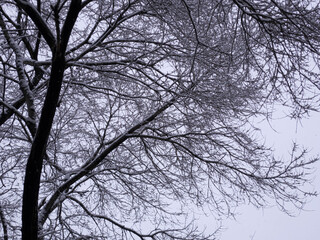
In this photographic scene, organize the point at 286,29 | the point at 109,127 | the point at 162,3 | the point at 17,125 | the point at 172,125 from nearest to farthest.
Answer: the point at 286,29
the point at 162,3
the point at 172,125
the point at 109,127
the point at 17,125

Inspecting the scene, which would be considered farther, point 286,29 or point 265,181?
point 265,181

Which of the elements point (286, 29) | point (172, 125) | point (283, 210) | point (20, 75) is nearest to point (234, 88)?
point (172, 125)

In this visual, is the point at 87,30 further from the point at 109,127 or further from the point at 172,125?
the point at 172,125

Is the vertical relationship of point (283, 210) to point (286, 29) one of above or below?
below

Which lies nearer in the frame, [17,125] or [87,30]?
[87,30]

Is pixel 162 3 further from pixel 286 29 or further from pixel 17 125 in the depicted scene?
pixel 17 125

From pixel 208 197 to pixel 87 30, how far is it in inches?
149

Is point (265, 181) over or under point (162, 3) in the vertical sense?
under

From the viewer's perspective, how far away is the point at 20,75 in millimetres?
6344

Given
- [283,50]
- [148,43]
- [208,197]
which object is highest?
[148,43]

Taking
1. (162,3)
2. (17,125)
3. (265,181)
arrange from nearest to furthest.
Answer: (162,3), (265,181), (17,125)

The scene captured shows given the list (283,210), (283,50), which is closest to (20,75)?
(283,50)

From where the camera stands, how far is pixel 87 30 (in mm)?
7441

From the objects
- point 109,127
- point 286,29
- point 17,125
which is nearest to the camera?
point 286,29
